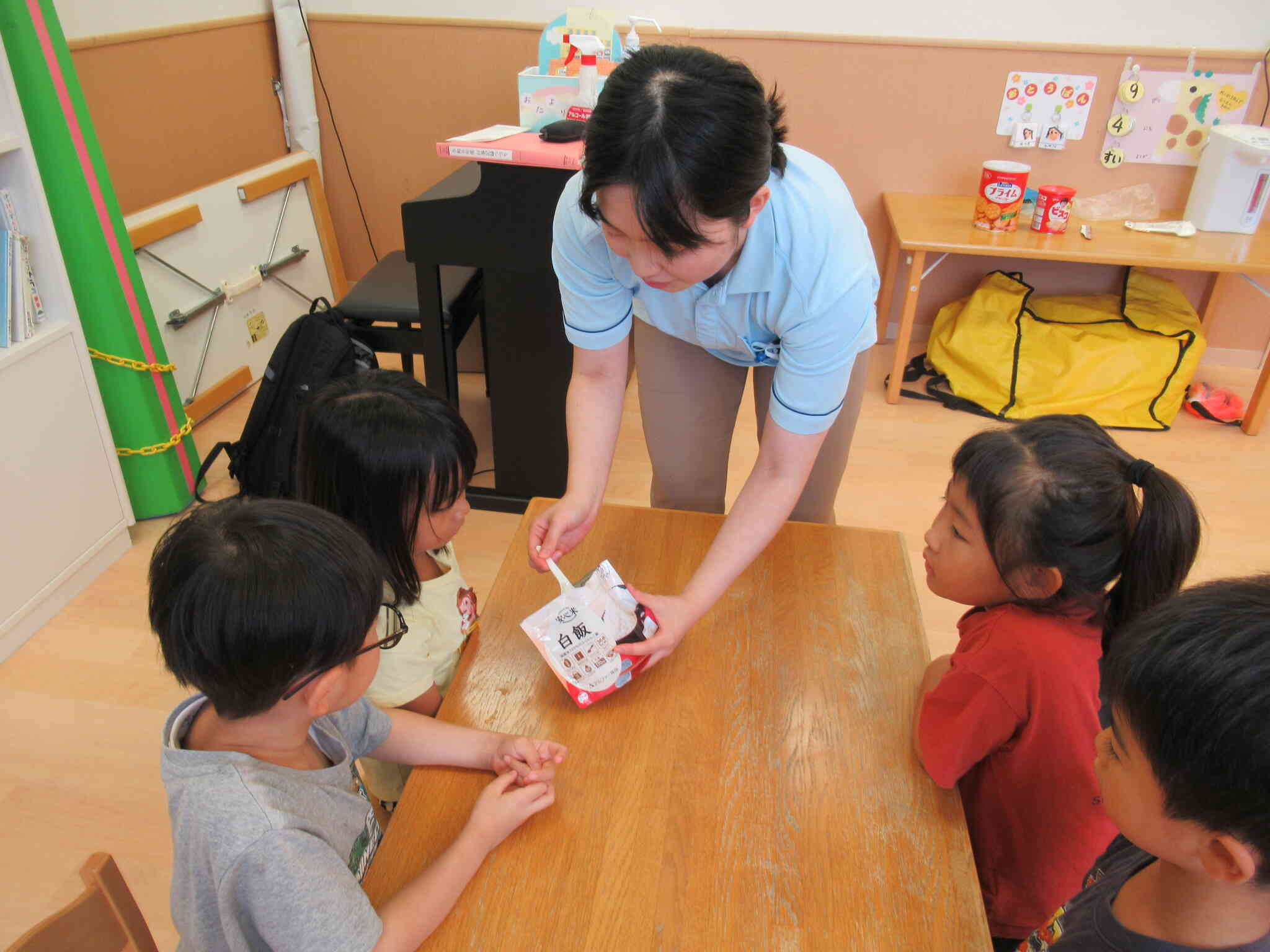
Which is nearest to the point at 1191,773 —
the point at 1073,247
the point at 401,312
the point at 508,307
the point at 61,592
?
the point at 508,307

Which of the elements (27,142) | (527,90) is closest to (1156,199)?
(527,90)

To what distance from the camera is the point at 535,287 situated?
2.07 metres

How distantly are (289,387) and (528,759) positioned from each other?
170 centimetres

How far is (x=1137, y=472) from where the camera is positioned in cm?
88

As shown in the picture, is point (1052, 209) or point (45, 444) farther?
point (1052, 209)

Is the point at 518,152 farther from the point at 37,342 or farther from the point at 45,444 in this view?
the point at 45,444

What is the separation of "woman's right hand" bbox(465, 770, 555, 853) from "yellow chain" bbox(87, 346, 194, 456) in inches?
68.7

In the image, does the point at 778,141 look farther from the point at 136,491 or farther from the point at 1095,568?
the point at 136,491

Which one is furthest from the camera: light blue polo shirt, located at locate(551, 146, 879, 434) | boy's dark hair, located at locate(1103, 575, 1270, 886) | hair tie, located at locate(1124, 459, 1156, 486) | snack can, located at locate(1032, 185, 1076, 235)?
snack can, located at locate(1032, 185, 1076, 235)

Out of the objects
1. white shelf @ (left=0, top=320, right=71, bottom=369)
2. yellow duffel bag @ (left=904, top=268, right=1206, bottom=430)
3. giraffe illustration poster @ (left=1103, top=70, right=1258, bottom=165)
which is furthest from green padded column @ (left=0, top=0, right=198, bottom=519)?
giraffe illustration poster @ (left=1103, top=70, right=1258, bottom=165)

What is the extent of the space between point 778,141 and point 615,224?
0.23 m

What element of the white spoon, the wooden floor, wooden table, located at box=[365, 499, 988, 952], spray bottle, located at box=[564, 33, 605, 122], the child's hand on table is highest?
spray bottle, located at box=[564, 33, 605, 122]

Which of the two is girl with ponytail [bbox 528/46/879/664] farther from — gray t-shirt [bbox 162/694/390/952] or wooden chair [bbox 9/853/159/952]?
wooden chair [bbox 9/853/159/952]

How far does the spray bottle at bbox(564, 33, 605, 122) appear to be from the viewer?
2033 mm
